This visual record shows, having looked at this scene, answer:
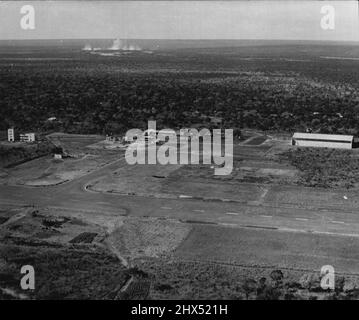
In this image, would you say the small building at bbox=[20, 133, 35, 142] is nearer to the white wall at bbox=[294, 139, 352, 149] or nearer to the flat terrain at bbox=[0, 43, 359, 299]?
the flat terrain at bbox=[0, 43, 359, 299]

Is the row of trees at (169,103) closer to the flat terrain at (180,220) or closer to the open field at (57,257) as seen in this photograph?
the flat terrain at (180,220)

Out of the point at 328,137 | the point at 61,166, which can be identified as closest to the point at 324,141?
the point at 328,137

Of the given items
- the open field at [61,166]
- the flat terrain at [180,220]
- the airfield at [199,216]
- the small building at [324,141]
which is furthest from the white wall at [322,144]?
the open field at [61,166]

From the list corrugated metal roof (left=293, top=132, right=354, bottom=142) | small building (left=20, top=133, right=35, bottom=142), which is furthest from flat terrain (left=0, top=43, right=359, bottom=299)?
small building (left=20, top=133, right=35, bottom=142)

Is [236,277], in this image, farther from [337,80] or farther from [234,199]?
[337,80]
